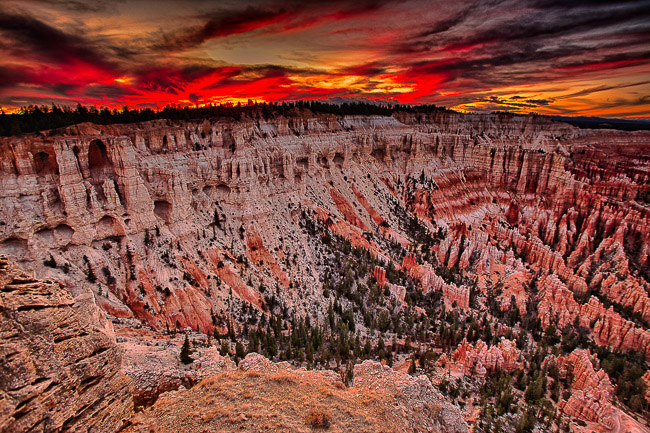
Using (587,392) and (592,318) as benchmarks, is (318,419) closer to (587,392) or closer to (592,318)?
(587,392)

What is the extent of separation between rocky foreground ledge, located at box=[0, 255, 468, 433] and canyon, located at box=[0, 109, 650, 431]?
0.55ft

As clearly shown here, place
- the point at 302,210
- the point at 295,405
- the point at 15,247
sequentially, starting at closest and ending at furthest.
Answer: the point at 295,405, the point at 15,247, the point at 302,210

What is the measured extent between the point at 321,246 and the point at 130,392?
33.9 m

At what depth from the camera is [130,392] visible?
1104 centimetres

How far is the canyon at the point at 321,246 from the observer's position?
25.4 meters

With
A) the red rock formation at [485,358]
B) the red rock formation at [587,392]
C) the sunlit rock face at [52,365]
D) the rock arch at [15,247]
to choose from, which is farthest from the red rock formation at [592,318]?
the rock arch at [15,247]

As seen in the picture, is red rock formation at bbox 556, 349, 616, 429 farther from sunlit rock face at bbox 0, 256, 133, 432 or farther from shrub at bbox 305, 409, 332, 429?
sunlit rock face at bbox 0, 256, 133, 432

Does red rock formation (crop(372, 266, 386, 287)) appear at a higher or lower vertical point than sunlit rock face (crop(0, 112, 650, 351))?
lower

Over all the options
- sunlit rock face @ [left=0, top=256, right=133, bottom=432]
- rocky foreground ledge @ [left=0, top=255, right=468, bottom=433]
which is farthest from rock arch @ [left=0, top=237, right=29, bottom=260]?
sunlit rock face @ [left=0, top=256, right=133, bottom=432]

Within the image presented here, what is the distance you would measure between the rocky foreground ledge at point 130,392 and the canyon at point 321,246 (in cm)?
17

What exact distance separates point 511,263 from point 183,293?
141 ft

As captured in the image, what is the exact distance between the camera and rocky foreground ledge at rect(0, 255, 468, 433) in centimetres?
813

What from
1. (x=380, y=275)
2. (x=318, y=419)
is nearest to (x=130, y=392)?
(x=318, y=419)

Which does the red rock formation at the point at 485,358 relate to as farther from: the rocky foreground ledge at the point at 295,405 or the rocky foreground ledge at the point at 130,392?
the rocky foreground ledge at the point at 295,405
